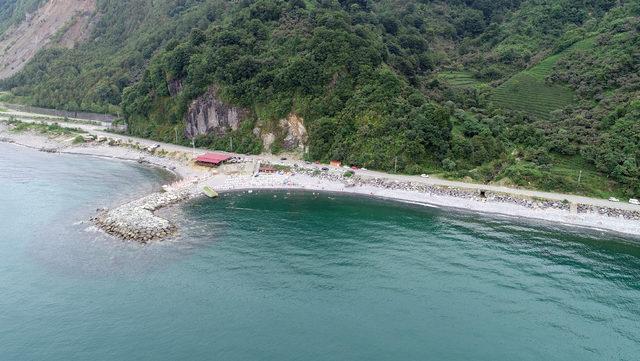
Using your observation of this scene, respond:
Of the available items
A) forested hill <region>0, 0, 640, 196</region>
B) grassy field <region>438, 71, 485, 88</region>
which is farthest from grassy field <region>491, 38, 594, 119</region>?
grassy field <region>438, 71, 485, 88</region>

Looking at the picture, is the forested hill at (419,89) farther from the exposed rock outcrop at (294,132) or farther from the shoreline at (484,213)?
the shoreline at (484,213)

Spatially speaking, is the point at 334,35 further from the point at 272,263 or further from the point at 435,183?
the point at 272,263

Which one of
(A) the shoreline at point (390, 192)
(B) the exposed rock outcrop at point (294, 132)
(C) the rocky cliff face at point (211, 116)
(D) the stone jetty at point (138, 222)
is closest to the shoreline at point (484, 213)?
(A) the shoreline at point (390, 192)

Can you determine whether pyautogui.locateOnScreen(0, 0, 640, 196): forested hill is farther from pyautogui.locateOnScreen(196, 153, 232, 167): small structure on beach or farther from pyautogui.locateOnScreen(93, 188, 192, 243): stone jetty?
pyautogui.locateOnScreen(93, 188, 192, 243): stone jetty

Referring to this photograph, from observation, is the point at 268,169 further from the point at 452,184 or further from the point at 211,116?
the point at 452,184

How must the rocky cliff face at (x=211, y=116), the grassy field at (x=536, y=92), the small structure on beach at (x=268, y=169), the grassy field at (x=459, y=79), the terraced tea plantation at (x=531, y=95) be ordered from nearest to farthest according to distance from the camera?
the small structure on beach at (x=268, y=169), the terraced tea plantation at (x=531, y=95), the grassy field at (x=536, y=92), the rocky cliff face at (x=211, y=116), the grassy field at (x=459, y=79)

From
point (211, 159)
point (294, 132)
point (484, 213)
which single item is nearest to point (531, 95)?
point (484, 213)
